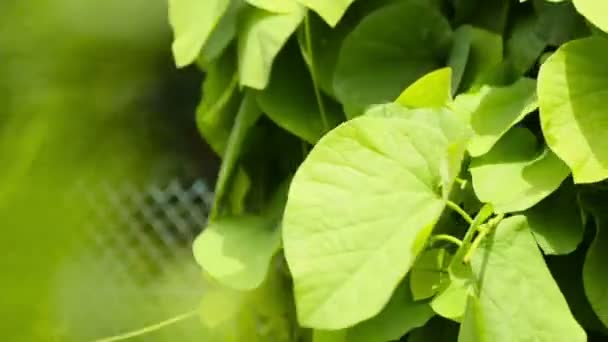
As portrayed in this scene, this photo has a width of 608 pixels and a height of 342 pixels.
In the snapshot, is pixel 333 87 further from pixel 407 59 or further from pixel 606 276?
pixel 606 276

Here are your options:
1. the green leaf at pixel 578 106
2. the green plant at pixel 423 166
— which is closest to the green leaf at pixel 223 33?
the green plant at pixel 423 166

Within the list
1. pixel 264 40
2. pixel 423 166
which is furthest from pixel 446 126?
pixel 264 40

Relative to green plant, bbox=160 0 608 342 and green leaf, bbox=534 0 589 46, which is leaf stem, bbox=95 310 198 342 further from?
green leaf, bbox=534 0 589 46

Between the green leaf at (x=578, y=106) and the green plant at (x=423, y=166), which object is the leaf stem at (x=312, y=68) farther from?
the green leaf at (x=578, y=106)

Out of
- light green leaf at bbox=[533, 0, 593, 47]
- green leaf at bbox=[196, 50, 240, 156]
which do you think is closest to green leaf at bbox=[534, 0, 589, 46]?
light green leaf at bbox=[533, 0, 593, 47]

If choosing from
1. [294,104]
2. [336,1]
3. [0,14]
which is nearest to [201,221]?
[294,104]

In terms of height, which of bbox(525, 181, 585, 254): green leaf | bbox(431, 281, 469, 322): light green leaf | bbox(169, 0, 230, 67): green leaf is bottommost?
bbox(431, 281, 469, 322): light green leaf
